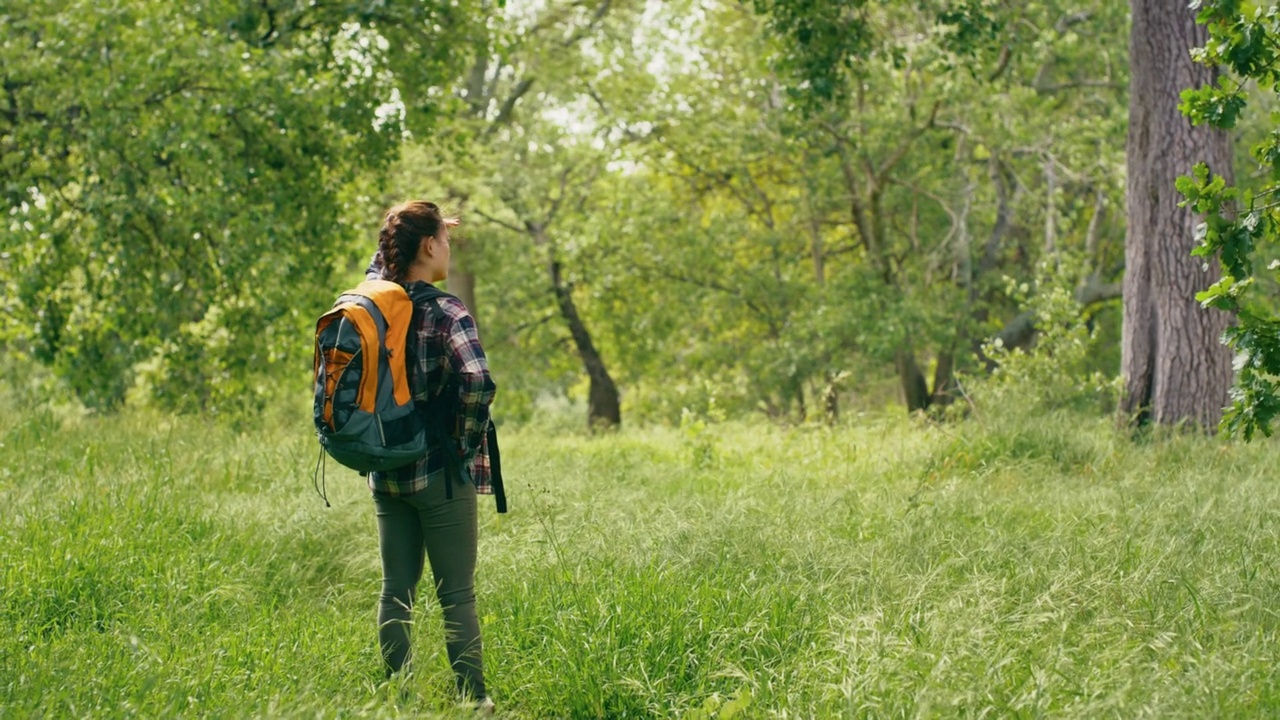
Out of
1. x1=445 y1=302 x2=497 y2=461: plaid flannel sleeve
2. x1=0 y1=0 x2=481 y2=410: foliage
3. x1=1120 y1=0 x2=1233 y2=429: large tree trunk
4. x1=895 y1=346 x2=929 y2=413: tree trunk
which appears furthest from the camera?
x1=895 y1=346 x2=929 y2=413: tree trunk

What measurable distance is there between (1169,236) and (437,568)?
24.2 feet

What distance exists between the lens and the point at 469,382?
157 inches

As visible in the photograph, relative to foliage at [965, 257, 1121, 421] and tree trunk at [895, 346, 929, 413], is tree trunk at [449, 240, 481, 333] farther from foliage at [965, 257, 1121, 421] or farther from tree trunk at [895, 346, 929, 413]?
foliage at [965, 257, 1121, 421]

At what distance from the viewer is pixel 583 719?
4.14m

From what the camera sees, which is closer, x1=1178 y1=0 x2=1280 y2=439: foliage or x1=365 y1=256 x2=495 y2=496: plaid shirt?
x1=365 y1=256 x2=495 y2=496: plaid shirt

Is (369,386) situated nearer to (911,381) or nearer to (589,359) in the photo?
(911,381)

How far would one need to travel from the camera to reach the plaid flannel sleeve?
3998 mm

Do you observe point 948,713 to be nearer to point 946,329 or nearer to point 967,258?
point 946,329

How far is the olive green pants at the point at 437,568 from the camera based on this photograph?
4121 mm

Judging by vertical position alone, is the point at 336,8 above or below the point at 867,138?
above

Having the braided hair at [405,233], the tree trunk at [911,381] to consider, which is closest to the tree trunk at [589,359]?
the tree trunk at [911,381]

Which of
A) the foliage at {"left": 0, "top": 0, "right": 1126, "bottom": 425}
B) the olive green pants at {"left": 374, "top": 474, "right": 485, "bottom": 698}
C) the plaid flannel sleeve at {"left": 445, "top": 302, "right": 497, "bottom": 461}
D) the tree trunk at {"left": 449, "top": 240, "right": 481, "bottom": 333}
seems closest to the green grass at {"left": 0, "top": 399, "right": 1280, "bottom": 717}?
the olive green pants at {"left": 374, "top": 474, "right": 485, "bottom": 698}

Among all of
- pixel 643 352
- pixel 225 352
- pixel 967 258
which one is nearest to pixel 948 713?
pixel 225 352

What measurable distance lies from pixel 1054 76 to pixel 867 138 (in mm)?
4430
